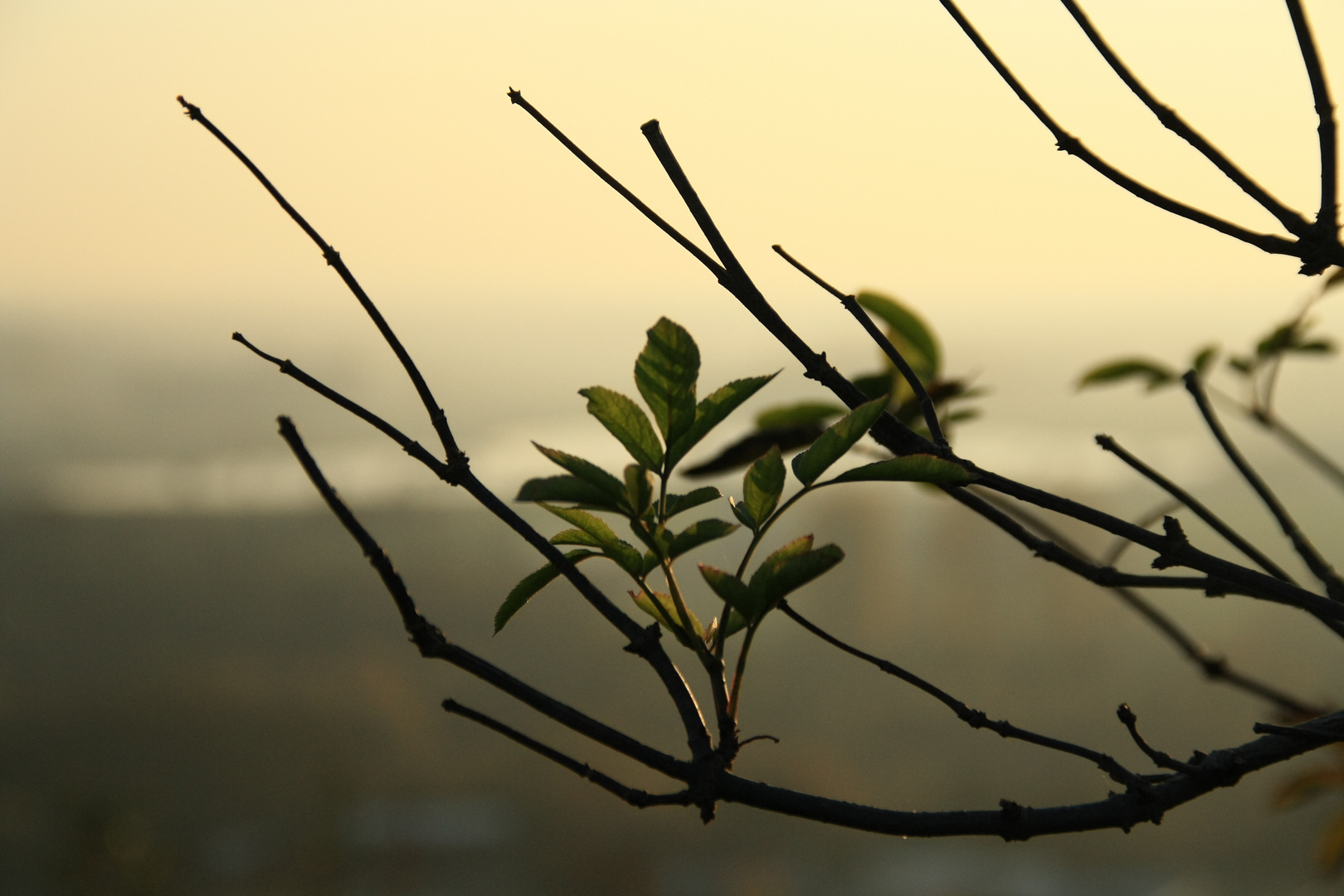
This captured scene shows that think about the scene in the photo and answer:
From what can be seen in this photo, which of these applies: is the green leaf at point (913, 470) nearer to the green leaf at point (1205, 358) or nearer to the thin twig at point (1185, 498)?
the thin twig at point (1185, 498)

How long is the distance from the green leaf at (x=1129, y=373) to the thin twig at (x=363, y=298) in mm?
741

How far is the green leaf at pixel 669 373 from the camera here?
1.37 feet

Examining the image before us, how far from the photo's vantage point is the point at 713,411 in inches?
17.3

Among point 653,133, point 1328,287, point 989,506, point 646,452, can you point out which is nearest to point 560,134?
point 653,133

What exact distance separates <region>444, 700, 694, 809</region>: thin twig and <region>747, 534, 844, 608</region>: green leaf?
87 mm

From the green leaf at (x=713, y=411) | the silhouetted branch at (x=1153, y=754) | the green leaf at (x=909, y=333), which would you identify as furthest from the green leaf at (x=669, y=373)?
the green leaf at (x=909, y=333)

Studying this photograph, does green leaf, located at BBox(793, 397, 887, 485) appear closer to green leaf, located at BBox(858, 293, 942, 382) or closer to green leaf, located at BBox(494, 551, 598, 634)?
green leaf, located at BBox(494, 551, 598, 634)

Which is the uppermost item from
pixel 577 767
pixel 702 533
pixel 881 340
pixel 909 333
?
pixel 909 333

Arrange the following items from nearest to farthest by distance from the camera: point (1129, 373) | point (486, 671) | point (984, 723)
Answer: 1. point (486, 671)
2. point (984, 723)
3. point (1129, 373)

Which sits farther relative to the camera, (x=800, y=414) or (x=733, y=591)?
(x=800, y=414)

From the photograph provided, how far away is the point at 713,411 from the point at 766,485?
0.05 metres

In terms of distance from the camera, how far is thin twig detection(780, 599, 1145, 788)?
397 millimetres

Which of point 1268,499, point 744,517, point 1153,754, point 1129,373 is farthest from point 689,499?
point 1129,373

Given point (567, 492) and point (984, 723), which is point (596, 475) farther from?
point (984, 723)
